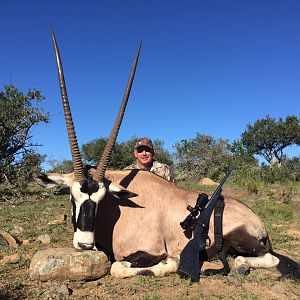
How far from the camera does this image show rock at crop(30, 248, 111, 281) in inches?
147

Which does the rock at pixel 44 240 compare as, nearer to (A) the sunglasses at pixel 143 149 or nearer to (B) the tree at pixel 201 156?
(A) the sunglasses at pixel 143 149

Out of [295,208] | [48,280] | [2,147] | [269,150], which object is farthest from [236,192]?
[269,150]

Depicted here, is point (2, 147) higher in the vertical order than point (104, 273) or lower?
higher

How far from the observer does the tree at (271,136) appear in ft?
110

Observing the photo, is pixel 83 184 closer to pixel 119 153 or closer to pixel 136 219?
pixel 136 219

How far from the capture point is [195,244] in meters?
A: 4.01

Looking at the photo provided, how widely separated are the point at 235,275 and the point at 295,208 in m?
6.57

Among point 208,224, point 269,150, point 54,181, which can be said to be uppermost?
point 269,150

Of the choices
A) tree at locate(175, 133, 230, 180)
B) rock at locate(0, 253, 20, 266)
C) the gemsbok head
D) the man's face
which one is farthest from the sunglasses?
tree at locate(175, 133, 230, 180)

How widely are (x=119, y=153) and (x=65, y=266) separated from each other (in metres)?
22.3

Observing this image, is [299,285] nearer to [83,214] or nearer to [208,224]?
[208,224]

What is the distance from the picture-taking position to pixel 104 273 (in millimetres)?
3963

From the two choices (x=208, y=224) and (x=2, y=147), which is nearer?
(x=208, y=224)

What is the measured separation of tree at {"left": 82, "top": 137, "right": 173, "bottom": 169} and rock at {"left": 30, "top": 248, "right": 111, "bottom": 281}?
19387 mm
